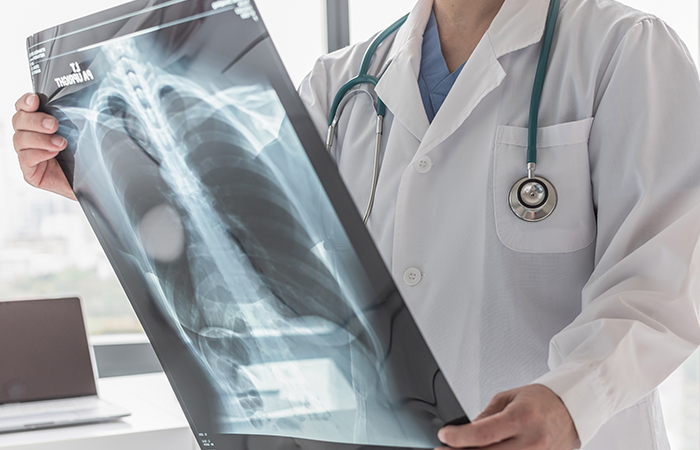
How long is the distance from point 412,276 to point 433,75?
34cm

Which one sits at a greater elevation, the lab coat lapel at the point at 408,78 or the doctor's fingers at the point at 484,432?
the lab coat lapel at the point at 408,78

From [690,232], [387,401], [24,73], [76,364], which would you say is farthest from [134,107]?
[24,73]

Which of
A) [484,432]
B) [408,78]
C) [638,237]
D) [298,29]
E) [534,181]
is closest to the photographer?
[484,432]

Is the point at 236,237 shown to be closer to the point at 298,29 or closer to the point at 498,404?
the point at 498,404

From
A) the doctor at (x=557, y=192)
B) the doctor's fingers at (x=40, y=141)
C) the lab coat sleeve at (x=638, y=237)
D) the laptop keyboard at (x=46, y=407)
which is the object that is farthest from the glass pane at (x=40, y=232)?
the lab coat sleeve at (x=638, y=237)

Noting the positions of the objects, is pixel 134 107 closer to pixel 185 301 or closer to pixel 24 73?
pixel 185 301

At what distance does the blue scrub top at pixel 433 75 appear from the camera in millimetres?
914

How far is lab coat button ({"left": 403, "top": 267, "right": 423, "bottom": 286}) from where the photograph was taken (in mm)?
820

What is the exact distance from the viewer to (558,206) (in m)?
0.75

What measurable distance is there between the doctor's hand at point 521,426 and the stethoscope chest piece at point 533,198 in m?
0.30

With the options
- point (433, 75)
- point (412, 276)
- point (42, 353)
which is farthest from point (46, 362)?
point (433, 75)

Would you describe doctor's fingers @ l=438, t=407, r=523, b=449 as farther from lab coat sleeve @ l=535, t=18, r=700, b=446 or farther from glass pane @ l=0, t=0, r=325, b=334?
glass pane @ l=0, t=0, r=325, b=334

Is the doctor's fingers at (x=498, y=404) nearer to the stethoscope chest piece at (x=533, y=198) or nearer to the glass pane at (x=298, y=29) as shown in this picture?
the stethoscope chest piece at (x=533, y=198)

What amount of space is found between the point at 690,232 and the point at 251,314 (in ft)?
1.51
